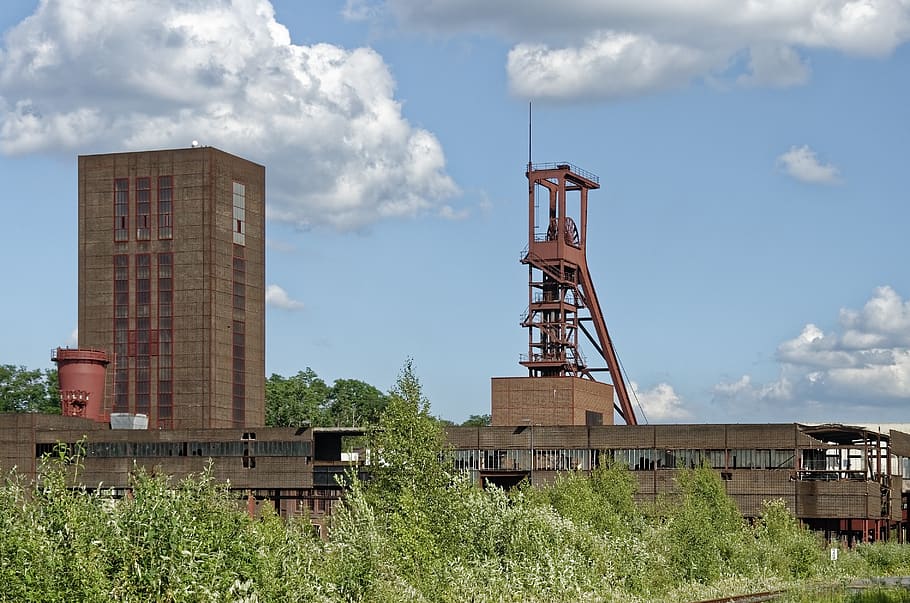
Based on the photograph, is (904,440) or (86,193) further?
(86,193)

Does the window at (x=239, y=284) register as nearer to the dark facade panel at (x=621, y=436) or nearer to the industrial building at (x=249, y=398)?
the industrial building at (x=249, y=398)

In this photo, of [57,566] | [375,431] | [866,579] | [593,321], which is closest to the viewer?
[57,566]

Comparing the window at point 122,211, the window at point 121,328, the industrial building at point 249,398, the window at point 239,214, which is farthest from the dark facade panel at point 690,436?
the window at point 122,211

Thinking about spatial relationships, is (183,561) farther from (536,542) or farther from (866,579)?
(866,579)

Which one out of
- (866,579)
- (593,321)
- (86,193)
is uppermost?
(86,193)

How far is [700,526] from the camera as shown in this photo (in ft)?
206

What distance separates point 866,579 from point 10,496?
184 ft

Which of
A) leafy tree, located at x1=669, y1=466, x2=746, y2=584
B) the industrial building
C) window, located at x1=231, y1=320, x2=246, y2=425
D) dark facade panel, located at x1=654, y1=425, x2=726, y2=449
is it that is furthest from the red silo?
leafy tree, located at x1=669, y1=466, x2=746, y2=584

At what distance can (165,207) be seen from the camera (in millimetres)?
142750

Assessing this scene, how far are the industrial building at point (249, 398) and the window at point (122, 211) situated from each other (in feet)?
0.51

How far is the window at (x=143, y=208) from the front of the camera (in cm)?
14312

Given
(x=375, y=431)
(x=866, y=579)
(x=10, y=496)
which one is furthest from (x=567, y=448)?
(x=10, y=496)

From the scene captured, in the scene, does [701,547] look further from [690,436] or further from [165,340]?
[165,340]

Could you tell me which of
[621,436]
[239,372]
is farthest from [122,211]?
[621,436]
